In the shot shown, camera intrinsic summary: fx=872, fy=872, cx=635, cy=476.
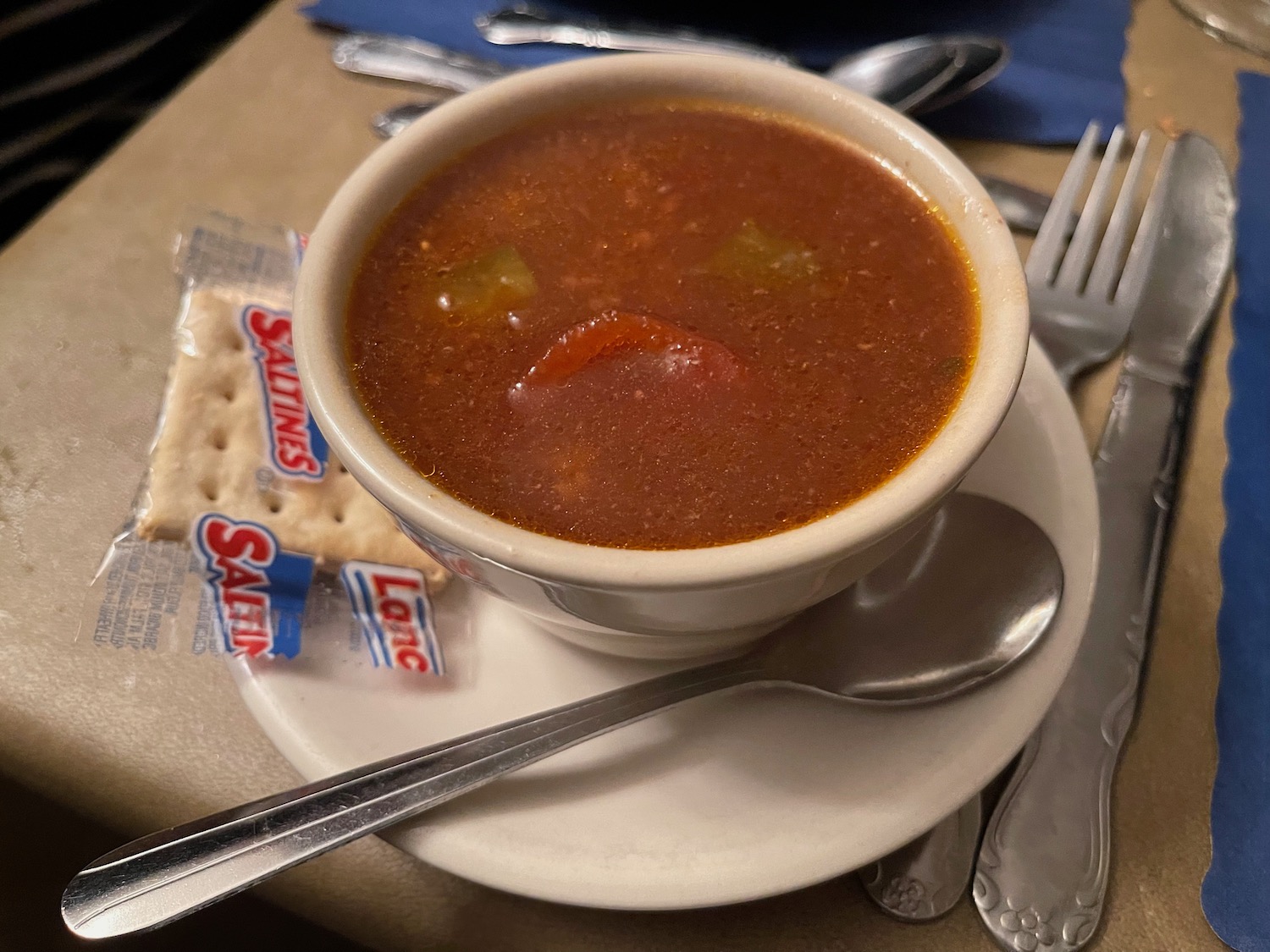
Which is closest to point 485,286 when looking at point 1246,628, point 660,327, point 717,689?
point 660,327

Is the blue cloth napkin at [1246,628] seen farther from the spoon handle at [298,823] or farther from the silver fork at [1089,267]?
the spoon handle at [298,823]

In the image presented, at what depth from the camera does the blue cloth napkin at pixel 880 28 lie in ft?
5.66

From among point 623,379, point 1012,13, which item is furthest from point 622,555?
point 1012,13

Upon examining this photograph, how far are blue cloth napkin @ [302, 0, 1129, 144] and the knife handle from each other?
908 millimetres

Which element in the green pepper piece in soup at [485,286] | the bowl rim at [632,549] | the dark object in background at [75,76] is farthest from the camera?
the dark object in background at [75,76]

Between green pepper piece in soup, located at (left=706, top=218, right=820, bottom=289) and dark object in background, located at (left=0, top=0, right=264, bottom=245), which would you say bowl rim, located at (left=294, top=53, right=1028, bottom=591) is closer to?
green pepper piece in soup, located at (left=706, top=218, right=820, bottom=289)

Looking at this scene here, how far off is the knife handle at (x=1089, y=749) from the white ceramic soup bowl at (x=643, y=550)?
32 cm

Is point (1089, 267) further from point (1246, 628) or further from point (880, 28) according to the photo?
point (880, 28)

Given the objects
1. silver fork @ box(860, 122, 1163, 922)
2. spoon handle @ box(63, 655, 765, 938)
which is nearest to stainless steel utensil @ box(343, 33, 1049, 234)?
silver fork @ box(860, 122, 1163, 922)

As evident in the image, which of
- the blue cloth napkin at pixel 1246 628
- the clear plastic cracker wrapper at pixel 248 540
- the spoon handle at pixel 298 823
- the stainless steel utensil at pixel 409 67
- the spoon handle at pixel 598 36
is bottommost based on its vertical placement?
the blue cloth napkin at pixel 1246 628

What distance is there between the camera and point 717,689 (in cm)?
87

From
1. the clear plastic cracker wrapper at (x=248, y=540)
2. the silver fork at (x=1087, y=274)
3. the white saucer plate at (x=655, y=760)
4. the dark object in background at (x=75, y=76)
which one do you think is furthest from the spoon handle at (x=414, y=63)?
the white saucer plate at (x=655, y=760)

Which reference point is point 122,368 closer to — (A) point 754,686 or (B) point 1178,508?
(A) point 754,686

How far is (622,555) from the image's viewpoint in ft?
2.21
